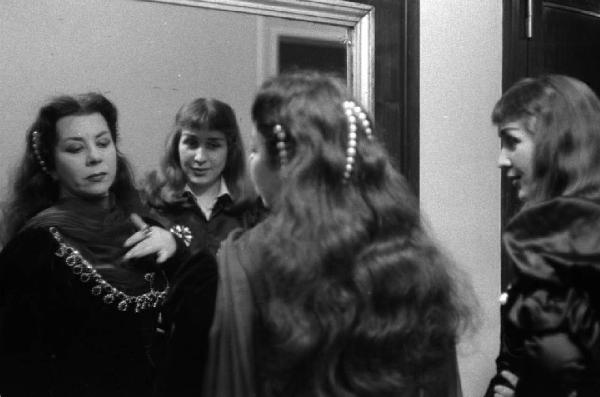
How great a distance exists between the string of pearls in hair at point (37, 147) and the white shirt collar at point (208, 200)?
31cm

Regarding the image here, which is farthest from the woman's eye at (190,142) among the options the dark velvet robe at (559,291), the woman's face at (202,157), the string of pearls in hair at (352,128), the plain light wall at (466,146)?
the plain light wall at (466,146)

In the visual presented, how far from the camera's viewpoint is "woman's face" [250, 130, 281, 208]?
4.40 ft

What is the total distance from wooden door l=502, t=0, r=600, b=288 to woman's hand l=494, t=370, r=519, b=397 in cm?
64

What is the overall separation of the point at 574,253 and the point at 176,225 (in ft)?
2.71

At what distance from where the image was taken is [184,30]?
1653 mm

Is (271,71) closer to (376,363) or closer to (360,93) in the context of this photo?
(360,93)

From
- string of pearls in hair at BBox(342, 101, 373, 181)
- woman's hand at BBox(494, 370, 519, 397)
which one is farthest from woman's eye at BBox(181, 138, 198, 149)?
woman's hand at BBox(494, 370, 519, 397)

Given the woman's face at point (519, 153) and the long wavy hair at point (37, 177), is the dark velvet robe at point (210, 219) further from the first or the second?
the woman's face at point (519, 153)

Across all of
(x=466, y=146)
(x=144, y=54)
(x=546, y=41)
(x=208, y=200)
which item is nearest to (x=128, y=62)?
(x=144, y=54)

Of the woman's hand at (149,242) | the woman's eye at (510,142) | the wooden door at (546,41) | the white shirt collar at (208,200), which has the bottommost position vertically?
the woman's hand at (149,242)

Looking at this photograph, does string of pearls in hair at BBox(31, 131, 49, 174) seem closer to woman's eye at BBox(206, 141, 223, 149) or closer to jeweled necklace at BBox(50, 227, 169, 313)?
jeweled necklace at BBox(50, 227, 169, 313)

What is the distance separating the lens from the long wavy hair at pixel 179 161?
5.26 ft

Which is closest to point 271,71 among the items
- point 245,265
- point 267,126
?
point 267,126

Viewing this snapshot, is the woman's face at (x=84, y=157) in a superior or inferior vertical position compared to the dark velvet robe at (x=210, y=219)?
superior
